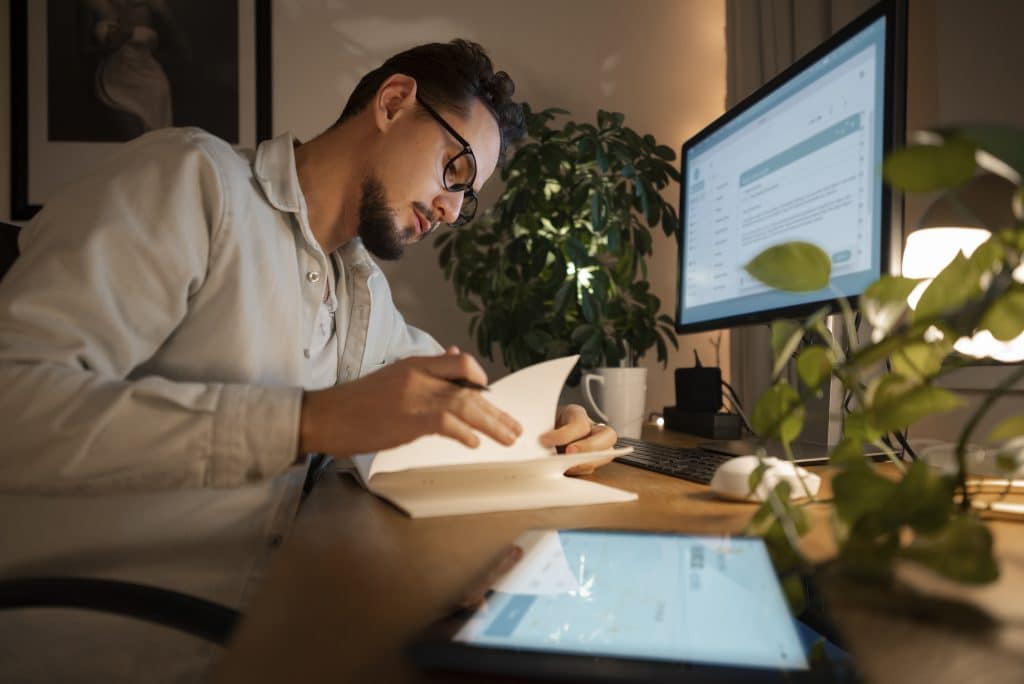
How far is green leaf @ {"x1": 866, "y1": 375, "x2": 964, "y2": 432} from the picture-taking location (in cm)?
34

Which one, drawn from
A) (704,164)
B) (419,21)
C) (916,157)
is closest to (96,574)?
(916,157)

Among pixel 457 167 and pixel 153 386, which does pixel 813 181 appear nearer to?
pixel 457 167

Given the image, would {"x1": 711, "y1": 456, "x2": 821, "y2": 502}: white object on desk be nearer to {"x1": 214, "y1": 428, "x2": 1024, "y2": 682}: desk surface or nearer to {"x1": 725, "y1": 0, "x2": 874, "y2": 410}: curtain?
{"x1": 214, "y1": 428, "x2": 1024, "y2": 682}: desk surface

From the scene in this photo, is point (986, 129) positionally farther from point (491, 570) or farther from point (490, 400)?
point (490, 400)

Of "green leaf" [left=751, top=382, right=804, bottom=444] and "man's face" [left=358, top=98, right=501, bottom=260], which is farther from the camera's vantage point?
"man's face" [left=358, top=98, right=501, bottom=260]

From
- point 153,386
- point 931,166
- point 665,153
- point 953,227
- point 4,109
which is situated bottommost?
point 153,386

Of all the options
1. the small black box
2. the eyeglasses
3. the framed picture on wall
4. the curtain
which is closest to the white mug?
the small black box

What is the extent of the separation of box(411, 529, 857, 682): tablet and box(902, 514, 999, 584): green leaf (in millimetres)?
52

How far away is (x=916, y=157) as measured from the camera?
0.28m

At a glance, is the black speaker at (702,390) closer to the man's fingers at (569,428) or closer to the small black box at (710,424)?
the small black box at (710,424)

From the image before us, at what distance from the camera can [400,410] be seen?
596 mm

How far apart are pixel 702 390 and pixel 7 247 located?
1.12 metres

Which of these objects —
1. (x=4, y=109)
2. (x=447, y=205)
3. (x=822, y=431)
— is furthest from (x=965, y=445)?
(x=4, y=109)

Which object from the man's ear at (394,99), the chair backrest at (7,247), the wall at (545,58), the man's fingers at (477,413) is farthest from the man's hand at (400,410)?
→ the wall at (545,58)
